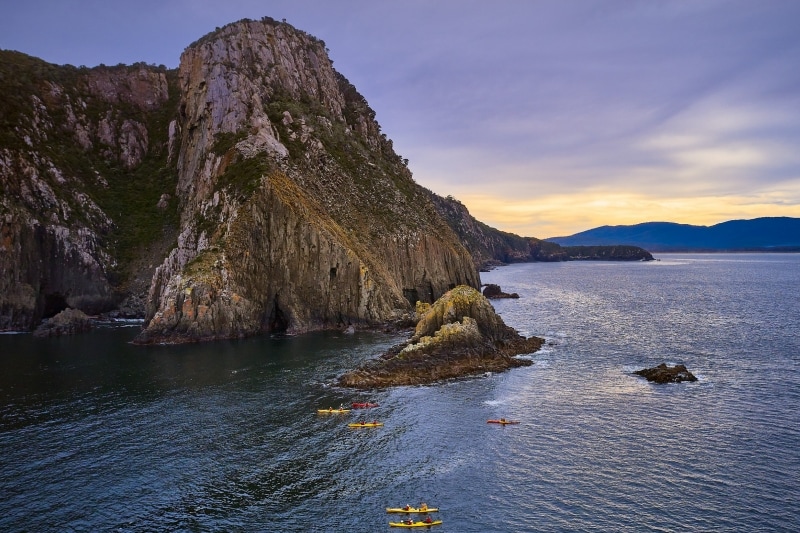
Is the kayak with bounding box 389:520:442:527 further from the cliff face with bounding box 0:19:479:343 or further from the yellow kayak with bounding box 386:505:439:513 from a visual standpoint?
the cliff face with bounding box 0:19:479:343

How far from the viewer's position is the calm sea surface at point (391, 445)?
127 feet

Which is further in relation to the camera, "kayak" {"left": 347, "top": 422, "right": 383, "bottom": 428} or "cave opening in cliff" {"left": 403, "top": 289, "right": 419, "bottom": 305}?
"cave opening in cliff" {"left": 403, "top": 289, "right": 419, "bottom": 305}

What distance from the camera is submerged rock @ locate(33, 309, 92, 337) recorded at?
10462 centimetres

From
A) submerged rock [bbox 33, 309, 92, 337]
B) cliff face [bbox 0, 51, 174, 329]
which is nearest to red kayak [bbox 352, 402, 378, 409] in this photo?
submerged rock [bbox 33, 309, 92, 337]

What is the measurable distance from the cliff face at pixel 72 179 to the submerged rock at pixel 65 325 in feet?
29.6

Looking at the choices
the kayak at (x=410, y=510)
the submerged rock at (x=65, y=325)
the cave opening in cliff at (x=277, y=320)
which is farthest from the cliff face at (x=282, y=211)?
the kayak at (x=410, y=510)

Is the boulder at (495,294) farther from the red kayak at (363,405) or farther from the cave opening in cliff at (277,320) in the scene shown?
the red kayak at (363,405)

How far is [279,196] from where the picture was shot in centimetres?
11238

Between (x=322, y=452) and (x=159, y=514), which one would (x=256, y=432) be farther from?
(x=159, y=514)

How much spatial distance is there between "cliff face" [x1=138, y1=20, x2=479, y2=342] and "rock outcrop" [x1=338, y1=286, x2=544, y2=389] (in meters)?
29.9

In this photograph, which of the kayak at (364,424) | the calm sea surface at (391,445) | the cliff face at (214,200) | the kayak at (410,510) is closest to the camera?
the kayak at (410,510)

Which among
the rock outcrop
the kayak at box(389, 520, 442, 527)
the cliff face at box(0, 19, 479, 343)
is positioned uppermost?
the cliff face at box(0, 19, 479, 343)

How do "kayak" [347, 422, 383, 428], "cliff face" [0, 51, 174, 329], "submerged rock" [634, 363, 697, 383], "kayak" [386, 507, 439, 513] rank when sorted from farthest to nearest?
"cliff face" [0, 51, 174, 329], "submerged rock" [634, 363, 697, 383], "kayak" [347, 422, 383, 428], "kayak" [386, 507, 439, 513]

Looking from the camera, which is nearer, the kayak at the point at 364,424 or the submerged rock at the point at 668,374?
the kayak at the point at 364,424
